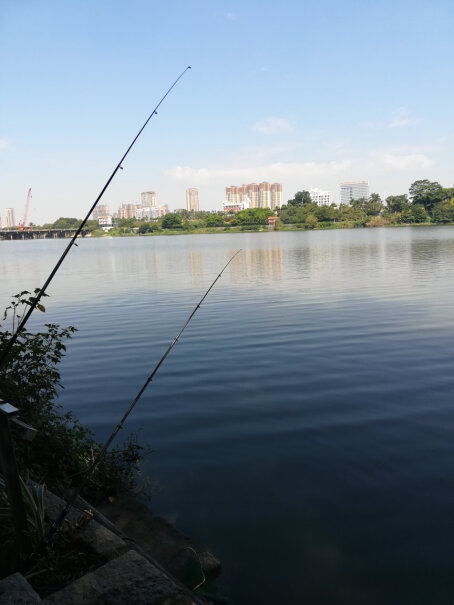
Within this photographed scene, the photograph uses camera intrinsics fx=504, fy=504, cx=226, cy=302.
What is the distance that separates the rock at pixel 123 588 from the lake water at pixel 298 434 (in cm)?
101

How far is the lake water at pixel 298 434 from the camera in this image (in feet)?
13.1

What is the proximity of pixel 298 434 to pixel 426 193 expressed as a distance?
6036 inches

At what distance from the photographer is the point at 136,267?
33469 millimetres

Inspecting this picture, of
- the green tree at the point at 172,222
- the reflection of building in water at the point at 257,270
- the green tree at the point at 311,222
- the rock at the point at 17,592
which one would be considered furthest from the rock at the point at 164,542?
the green tree at the point at 172,222

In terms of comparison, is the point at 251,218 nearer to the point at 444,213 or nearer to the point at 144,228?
the point at 144,228

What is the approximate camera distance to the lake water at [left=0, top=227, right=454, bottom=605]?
3.99 meters

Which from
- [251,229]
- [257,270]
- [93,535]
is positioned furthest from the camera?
[251,229]

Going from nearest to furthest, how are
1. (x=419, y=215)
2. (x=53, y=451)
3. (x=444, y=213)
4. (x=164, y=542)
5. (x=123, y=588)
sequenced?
1. (x=123, y=588)
2. (x=164, y=542)
3. (x=53, y=451)
4. (x=444, y=213)
5. (x=419, y=215)

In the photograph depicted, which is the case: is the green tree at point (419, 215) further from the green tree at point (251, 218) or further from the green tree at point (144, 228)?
the green tree at point (144, 228)

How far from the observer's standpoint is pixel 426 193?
475 ft

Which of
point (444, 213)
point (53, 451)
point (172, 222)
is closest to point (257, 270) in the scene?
point (53, 451)

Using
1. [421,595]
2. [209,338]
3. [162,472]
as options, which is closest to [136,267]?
[209,338]

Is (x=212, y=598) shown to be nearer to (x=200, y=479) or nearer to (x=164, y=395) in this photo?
(x=200, y=479)

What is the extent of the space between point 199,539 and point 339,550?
1181mm
